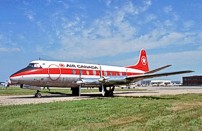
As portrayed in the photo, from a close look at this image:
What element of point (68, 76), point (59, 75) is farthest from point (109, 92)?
Result: point (59, 75)

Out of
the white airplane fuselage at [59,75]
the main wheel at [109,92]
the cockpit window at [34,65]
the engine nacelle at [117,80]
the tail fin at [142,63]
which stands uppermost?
the tail fin at [142,63]

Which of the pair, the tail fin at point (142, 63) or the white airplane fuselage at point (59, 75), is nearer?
the white airplane fuselage at point (59, 75)

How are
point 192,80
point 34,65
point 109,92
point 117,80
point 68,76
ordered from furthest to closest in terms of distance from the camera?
point 192,80 < point 109,92 < point 68,76 < point 117,80 < point 34,65

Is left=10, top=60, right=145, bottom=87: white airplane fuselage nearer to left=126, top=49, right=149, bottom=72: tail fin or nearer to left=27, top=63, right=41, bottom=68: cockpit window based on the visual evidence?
left=27, top=63, right=41, bottom=68: cockpit window

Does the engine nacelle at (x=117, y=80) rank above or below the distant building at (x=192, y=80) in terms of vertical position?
below

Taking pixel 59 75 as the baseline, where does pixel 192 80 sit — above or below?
above

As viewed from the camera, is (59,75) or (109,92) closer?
(59,75)

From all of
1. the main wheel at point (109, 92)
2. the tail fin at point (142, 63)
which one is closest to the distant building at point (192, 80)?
the tail fin at point (142, 63)

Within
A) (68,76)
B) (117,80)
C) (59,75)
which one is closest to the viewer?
(59,75)

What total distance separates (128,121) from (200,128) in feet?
9.83

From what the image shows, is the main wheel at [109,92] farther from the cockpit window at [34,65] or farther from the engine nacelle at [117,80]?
the cockpit window at [34,65]

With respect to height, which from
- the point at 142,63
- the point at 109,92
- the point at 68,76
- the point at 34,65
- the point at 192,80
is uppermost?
the point at 142,63

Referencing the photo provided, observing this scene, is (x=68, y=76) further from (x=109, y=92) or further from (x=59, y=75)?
(x=109, y=92)

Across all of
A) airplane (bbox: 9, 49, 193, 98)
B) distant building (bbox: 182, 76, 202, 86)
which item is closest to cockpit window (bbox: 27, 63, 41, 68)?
airplane (bbox: 9, 49, 193, 98)
